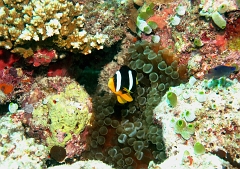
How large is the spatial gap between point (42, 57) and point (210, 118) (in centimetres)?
253

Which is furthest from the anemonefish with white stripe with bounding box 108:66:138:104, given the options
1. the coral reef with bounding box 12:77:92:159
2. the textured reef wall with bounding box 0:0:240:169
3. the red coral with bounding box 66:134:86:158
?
the red coral with bounding box 66:134:86:158

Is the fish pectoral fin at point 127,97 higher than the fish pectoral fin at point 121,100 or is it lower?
higher

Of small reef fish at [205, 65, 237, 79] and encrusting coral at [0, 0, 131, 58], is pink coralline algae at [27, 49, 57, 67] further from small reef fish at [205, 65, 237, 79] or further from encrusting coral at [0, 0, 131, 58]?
small reef fish at [205, 65, 237, 79]

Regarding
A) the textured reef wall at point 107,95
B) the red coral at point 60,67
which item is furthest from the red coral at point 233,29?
Result: the red coral at point 60,67

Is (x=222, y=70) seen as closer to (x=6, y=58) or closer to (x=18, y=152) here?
(x=18, y=152)

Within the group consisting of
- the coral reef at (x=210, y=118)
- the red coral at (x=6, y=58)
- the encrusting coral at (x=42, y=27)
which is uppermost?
the encrusting coral at (x=42, y=27)

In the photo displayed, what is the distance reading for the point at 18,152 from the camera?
9.57ft

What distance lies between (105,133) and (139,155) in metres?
0.61

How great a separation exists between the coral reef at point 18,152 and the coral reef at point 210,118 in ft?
5.18

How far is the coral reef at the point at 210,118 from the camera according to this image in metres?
2.45

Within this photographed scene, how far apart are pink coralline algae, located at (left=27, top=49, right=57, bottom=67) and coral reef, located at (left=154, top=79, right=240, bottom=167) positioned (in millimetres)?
1861

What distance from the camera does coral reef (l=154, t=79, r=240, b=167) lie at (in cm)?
245

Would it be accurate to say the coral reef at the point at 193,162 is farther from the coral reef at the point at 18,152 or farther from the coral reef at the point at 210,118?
the coral reef at the point at 18,152

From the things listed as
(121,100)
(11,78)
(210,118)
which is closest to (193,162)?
(210,118)
